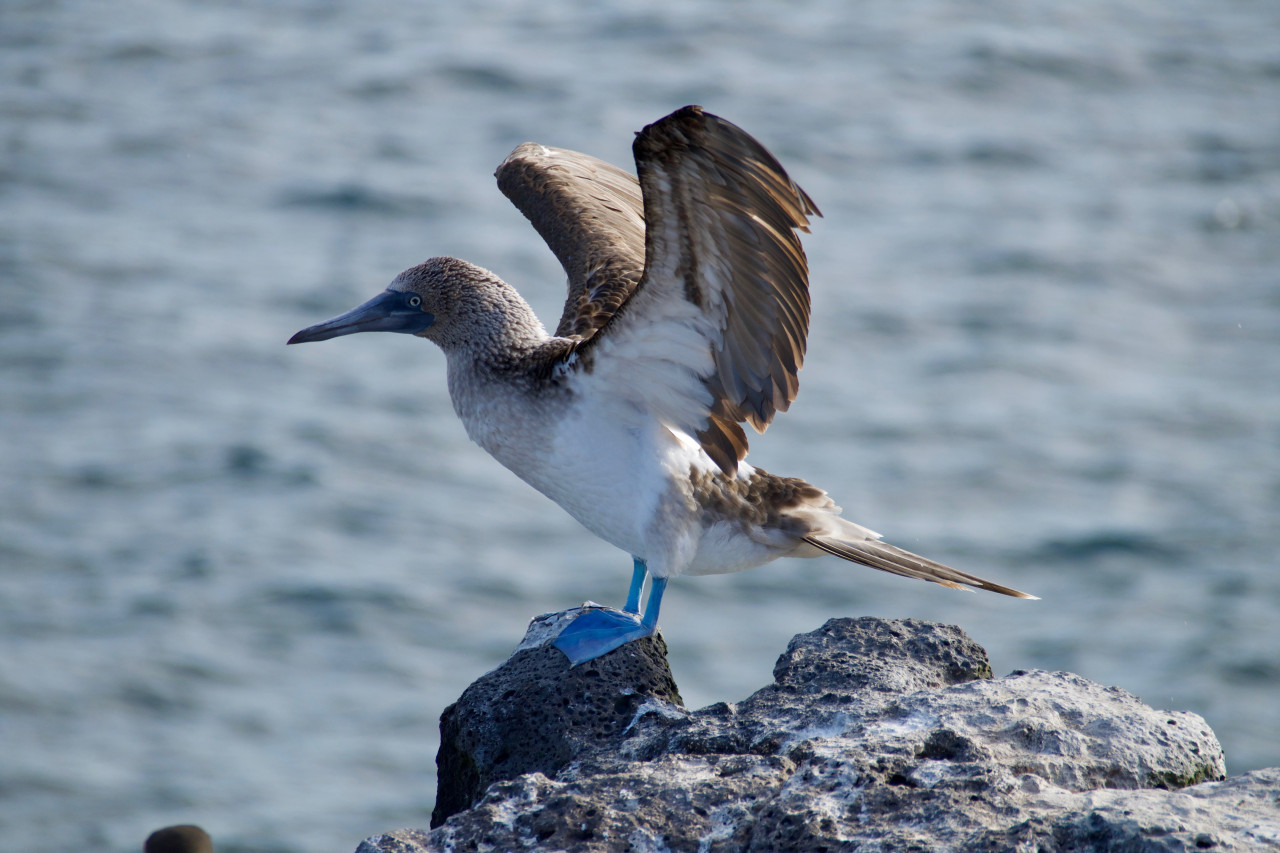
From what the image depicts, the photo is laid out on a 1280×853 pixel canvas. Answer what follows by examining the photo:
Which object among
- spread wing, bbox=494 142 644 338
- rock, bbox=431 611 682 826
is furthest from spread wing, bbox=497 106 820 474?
rock, bbox=431 611 682 826

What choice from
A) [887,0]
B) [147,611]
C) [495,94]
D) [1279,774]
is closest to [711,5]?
[887,0]

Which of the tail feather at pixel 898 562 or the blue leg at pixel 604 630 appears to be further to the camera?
the tail feather at pixel 898 562

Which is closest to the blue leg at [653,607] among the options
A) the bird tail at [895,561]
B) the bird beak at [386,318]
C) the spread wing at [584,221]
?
the bird tail at [895,561]

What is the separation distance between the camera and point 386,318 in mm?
5883

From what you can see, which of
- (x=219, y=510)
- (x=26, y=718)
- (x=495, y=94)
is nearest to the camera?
(x=26, y=718)

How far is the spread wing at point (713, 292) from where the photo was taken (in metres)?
4.49

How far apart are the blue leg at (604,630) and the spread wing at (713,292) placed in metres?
0.64

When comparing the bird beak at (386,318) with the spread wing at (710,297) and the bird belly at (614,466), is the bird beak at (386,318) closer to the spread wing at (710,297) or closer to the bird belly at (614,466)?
the spread wing at (710,297)

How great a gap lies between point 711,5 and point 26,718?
1662cm

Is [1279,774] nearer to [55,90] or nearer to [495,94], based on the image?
[495,94]

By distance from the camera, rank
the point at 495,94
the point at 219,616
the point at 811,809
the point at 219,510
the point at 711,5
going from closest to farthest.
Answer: the point at 811,809 → the point at 219,616 → the point at 219,510 → the point at 495,94 → the point at 711,5

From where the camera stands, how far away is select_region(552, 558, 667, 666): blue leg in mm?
5047

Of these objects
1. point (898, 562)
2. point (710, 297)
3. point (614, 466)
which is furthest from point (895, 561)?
point (710, 297)

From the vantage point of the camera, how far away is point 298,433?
52.1ft
